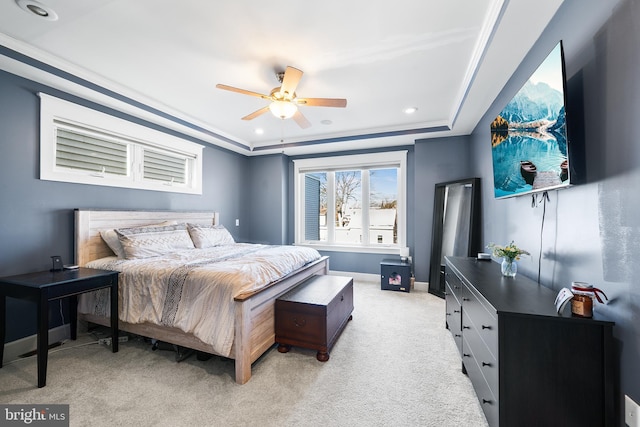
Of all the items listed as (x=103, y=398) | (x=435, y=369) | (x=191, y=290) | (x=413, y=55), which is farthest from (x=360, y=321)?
(x=413, y=55)

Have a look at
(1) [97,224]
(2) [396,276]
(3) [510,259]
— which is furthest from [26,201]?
(2) [396,276]

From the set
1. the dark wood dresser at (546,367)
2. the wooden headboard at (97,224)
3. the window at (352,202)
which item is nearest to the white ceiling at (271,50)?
the wooden headboard at (97,224)

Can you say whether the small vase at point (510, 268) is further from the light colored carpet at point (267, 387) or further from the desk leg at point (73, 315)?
the desk leg at point (73, 315)

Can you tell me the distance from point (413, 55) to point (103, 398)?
139 inches

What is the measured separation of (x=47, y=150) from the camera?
254 centimetres

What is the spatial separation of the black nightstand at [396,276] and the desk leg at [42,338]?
12.6ft

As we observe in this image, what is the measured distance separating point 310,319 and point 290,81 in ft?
6.75

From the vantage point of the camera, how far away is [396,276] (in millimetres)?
4152

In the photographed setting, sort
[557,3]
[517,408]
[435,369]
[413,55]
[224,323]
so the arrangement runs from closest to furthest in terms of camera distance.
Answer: [517,408] → [557,3] → [224,323] → [435,369] → [413,55]

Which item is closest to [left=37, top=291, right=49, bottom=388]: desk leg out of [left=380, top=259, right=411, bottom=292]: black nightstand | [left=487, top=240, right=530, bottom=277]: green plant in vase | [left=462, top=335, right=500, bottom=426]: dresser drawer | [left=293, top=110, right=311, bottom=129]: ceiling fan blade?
[left=293, top=110, right=311, bottom=129]: ceiling fan blade

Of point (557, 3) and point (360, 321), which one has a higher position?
point (557, 3)

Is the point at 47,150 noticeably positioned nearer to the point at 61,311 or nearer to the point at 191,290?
the point at 61,311

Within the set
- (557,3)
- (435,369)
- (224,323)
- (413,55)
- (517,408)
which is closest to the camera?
(517,408)

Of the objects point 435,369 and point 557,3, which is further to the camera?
point 435,369
